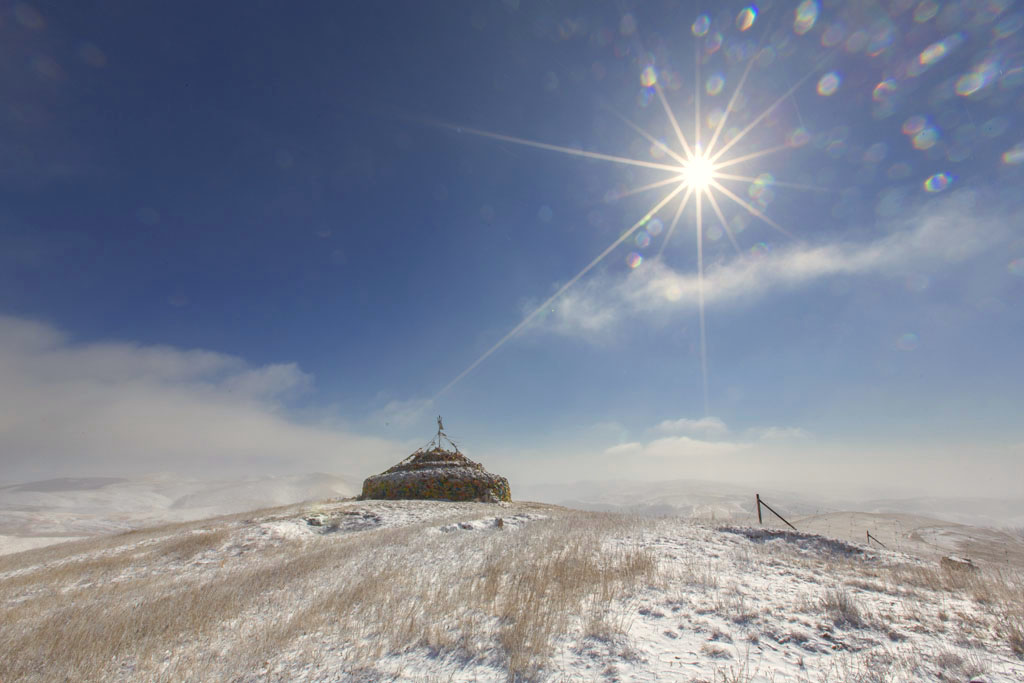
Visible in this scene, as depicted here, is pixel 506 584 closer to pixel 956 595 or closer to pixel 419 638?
pixel 419 638

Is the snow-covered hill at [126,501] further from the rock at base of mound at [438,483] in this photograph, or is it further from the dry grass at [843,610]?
the dry grass at [843,610]

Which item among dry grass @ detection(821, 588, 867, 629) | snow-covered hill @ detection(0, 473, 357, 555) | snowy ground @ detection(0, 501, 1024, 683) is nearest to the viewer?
snowy ground @ detection(0, 501, 1024, 683)

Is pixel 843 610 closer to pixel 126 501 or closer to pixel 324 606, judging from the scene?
pixel 324 606

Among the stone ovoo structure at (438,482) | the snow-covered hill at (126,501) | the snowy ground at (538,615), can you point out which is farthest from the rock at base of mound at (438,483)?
the snow-covered hill at (126,501)

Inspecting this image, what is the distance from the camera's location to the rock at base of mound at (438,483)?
906 inches

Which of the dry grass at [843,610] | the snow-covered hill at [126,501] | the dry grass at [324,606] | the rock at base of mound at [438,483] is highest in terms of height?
the rock at base of mound at [438,483]

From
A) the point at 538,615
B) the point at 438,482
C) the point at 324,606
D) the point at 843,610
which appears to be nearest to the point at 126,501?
the point at 438,482

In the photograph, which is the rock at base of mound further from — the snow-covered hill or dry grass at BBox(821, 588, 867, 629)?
the snow-covered hill

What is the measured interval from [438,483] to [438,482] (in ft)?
0.18

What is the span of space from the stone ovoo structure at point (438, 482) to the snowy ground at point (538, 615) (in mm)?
11385

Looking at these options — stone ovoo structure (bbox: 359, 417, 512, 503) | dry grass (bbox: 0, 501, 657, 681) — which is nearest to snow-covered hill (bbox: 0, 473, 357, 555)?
stone ovoo structure (bbox: 359, 417, 512, 503)

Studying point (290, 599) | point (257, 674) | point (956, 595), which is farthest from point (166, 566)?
point (956, 595)

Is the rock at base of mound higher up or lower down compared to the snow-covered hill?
higher up

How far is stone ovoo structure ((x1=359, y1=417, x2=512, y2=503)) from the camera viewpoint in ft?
75.5
